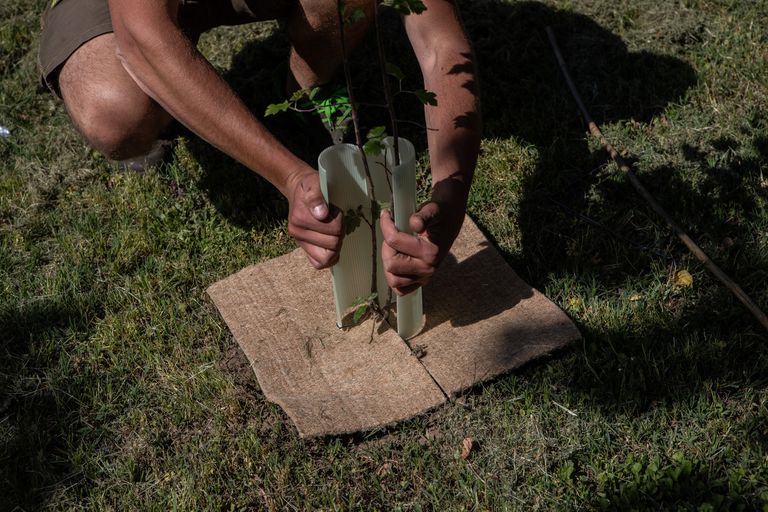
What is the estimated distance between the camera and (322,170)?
2.23 meters

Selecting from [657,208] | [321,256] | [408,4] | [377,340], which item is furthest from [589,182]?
[408,4]

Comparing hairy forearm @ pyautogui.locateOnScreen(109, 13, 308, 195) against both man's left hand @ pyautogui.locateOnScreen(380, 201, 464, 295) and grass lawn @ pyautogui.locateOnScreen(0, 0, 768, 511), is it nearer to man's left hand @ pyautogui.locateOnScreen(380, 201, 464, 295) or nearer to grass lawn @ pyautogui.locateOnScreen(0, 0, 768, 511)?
man's left hand @ pyautogui.locateOnScreen(380, 201, 464, 295)

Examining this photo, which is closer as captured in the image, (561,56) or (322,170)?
(322,170)

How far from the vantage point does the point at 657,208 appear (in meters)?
3.04

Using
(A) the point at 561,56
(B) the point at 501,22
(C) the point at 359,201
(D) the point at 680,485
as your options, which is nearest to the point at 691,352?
(D) the point at 680,485

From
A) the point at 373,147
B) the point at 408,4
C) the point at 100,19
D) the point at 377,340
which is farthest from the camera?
the point at 100,19

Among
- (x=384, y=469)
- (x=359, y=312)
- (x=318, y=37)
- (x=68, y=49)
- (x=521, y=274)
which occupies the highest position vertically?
(x=318, y=37)

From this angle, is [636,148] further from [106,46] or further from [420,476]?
[106,46]

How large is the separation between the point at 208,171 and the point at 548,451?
1885 mm

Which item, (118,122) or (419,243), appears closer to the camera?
(419,243)

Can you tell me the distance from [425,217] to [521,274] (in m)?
0.86

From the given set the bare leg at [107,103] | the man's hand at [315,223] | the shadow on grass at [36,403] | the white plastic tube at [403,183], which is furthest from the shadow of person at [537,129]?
the shadow on grass at [36,403]

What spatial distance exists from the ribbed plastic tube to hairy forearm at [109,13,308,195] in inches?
6.2

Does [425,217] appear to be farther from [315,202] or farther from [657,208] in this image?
[657,208]
